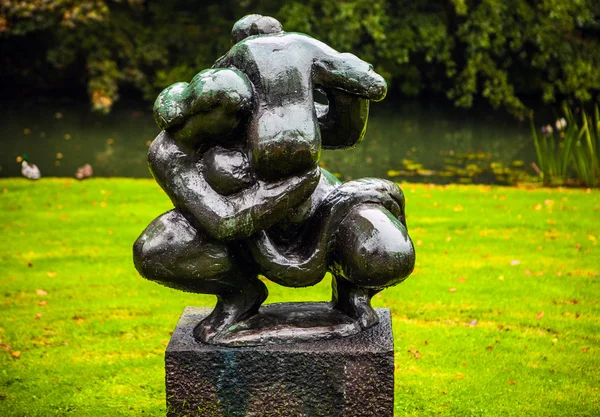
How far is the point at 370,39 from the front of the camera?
17.7 meters

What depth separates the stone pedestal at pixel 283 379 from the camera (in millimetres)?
3260

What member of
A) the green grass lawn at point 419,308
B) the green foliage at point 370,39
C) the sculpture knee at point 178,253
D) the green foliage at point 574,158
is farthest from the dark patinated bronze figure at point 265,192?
the green foliage at point 370,39

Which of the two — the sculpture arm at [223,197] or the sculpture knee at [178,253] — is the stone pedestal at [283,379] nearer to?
the sculpture knee at [178,253]

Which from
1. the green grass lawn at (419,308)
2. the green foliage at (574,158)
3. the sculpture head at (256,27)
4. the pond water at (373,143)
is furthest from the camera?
the pond water at (373,143)

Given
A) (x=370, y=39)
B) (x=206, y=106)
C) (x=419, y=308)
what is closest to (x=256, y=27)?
(x=206, y=106)

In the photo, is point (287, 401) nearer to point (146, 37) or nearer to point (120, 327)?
point (120, 327)

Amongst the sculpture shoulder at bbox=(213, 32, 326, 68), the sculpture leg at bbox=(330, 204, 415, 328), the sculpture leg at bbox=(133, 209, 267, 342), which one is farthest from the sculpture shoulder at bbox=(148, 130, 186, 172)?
the sculpture leg at bbox=(330, 204, 415, 328)

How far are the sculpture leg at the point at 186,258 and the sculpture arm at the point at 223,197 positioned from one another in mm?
89

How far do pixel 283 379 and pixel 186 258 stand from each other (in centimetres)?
65

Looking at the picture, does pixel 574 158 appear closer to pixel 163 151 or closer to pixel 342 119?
pixel 342 119

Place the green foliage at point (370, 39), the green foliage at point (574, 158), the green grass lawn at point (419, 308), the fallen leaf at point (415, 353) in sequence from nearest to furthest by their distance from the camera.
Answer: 1. the green grass lawn at point (419, 308)
2. the fallen leaf at point (415, 353)
3. the green foliage at point (574, 158)
4. the green foliage at point (370, 39)

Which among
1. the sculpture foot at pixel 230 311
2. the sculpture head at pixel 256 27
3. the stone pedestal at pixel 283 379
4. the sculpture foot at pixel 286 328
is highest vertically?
the sculpture head at pixel 256 27

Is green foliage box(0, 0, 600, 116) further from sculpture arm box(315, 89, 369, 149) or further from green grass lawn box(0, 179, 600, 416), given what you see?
sculpture arm box(315, 89, 369, 149)

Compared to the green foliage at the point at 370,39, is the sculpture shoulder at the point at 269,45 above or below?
above
